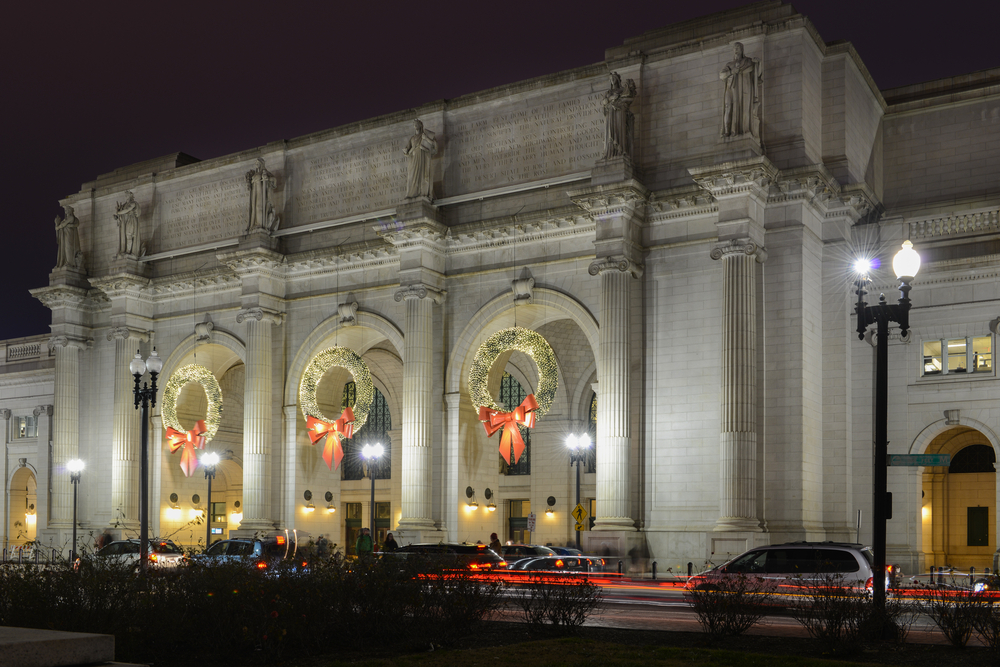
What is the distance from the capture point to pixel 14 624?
17.3 metres

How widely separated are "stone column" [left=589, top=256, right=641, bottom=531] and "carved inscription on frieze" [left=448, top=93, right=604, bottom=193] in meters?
4.86

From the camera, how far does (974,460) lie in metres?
38.8

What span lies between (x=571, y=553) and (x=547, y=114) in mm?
16703

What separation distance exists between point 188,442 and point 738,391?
2597 cm

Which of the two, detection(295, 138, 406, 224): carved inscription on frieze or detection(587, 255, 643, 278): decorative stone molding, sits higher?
detection(295, 138, 406, 224): carved inscription on frieze

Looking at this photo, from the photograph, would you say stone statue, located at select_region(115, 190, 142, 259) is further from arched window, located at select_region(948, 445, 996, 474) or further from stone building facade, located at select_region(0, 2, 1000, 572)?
arched window, located at select_region(948, 445, 996, 474)

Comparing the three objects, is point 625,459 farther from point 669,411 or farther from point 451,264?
point 451,264

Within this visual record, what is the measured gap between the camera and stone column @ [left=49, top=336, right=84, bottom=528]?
52844 millimetres

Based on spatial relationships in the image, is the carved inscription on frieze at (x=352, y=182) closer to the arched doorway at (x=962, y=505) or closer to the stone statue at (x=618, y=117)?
the stone statue at (x=618, y=117)

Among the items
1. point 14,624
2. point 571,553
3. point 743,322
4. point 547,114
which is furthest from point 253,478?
point 14,624

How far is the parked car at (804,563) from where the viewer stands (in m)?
23.9

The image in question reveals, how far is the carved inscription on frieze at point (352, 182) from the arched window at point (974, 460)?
2368cm

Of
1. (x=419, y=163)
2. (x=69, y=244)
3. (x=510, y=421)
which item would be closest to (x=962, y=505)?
A: (x=510, y=421)

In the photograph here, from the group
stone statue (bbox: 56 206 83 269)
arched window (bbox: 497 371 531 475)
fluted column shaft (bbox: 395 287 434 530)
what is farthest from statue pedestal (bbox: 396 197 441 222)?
stone statue (bbox: 56 206 83 269)
